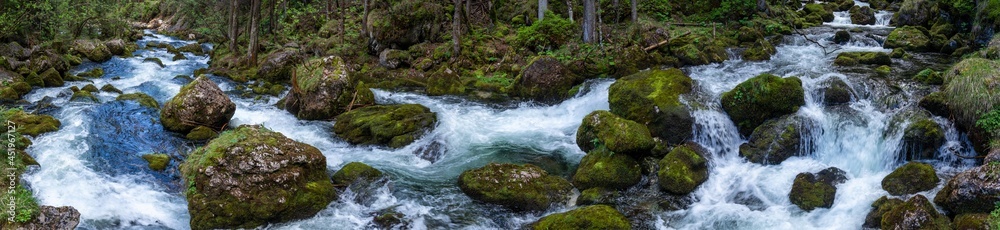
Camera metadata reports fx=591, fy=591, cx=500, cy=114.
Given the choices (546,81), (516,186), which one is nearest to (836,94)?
(546,81)

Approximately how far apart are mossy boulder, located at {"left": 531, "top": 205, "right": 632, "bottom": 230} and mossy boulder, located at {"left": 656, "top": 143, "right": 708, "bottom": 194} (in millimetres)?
1788

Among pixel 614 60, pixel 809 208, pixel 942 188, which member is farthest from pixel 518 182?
pixel 614 60

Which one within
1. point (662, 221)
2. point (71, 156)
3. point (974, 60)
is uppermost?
point (974, 60)

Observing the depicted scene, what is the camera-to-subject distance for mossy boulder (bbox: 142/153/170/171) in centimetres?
1301

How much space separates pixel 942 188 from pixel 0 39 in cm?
3309

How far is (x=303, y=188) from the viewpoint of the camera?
36.3 feet

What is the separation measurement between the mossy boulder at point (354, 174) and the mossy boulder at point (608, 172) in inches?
168

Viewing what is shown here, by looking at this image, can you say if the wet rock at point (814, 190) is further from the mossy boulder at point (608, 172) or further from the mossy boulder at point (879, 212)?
the mossy boulder at point (608, 172)

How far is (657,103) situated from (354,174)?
24.2 ft

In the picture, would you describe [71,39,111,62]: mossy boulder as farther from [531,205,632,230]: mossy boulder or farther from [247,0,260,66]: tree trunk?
[531,205,632,230]: mossy boulder

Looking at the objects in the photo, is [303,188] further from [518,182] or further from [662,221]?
[662,221]

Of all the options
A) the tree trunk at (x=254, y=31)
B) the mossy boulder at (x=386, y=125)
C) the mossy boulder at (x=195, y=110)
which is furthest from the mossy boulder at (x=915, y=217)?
the tree trunk at (x=254, y=31)

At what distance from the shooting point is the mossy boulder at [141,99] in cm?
1821

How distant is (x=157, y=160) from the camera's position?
13219mm
